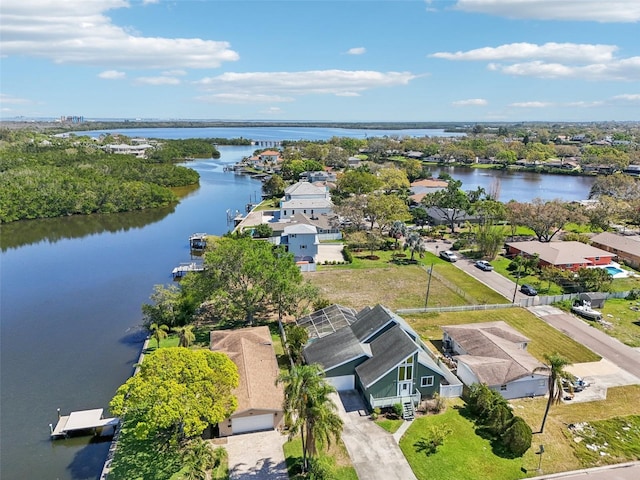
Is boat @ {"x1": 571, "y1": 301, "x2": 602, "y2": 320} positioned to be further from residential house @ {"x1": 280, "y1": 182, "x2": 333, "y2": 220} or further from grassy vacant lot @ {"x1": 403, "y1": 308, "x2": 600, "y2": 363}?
residential house @ {"x1": 280, "y1": 182, "x2": 333, "y2": 220}

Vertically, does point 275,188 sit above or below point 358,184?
below

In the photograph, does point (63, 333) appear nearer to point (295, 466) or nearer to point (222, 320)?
point (222, 320)

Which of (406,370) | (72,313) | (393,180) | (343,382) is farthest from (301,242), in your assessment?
(393,180)

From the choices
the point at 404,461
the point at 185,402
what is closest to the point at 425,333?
the point at 404,461

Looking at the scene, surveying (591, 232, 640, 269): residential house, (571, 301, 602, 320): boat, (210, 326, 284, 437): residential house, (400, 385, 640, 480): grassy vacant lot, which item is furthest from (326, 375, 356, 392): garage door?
(591, 232, 640, 269): residential house

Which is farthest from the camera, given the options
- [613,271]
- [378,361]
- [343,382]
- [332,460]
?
[613,271]

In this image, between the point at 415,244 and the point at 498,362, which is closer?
the point at 498,362

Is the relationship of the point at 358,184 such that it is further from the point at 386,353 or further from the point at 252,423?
the point at 252,423
